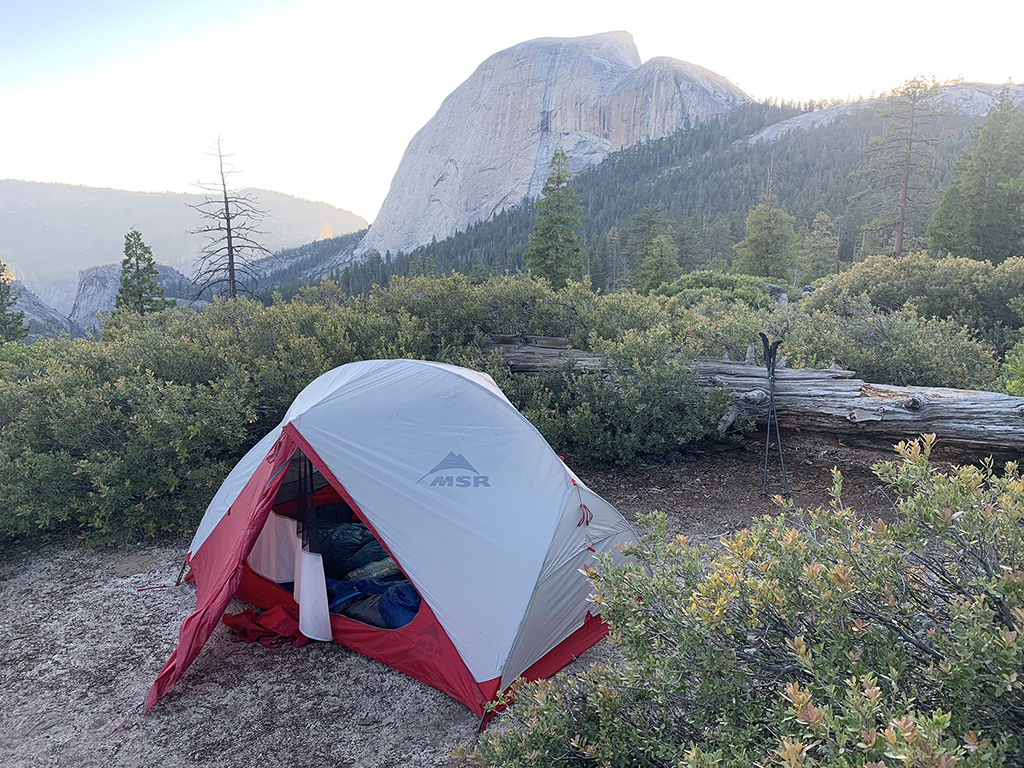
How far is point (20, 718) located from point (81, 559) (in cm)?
244

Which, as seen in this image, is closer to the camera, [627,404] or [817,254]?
[627,404]

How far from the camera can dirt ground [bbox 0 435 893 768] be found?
345cm

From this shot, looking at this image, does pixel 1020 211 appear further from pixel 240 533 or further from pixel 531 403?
pixel 240 533

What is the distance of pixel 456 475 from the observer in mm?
4328

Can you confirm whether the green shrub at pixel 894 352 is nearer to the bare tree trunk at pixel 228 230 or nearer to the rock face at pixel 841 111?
the bare tree trunk at pixel 228 230

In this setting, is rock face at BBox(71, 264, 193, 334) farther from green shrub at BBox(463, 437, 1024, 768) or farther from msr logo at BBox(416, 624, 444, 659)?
green shrub at BBox(463, 437, 1024, 768)

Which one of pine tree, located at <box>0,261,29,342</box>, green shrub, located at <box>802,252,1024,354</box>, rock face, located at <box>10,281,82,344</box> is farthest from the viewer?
rock face, located at <box>10,281,82,344</box>

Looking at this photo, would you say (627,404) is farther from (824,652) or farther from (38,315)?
(38,315)

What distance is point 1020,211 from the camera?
19.9 meters

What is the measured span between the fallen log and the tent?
10.4 feet

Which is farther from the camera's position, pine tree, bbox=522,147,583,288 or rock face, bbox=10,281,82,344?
rock face, bbox=10,281,82,344

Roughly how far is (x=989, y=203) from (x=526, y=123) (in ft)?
307

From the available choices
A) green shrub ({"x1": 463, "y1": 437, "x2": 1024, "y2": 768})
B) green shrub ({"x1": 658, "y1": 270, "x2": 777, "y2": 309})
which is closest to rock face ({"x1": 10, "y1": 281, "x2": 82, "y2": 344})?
green shrub ({"x1": 658, "y1": 270, "x2": 777, "y2": 309})

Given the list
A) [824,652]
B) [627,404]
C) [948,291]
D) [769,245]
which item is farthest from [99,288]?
[824,652]
